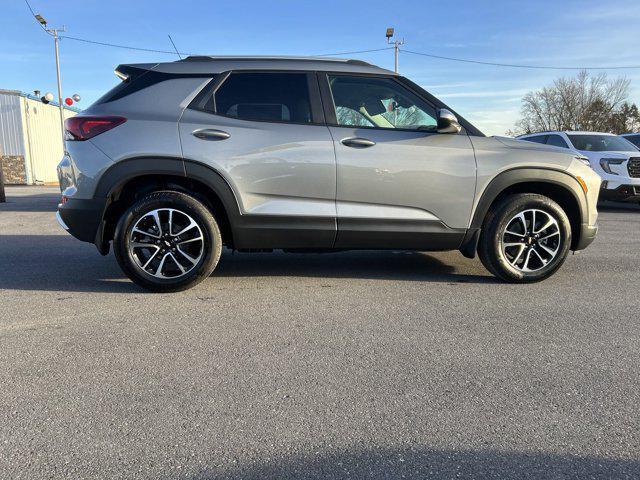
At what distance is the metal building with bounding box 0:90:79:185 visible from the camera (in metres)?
24.7

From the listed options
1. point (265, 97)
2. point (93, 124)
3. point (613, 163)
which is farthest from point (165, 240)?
point (613, 163)

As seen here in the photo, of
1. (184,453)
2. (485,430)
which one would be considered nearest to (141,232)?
(184,453)

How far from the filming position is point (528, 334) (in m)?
3.26

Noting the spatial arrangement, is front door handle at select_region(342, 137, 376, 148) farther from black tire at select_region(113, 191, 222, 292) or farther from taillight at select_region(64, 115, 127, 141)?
taillight at select_region(64, 115, 127, 141)

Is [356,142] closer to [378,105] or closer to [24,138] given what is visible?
[378,105]

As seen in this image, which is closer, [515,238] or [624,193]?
[515,238]

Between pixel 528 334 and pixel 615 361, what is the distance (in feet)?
1.76

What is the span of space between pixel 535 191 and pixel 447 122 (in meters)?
1.23

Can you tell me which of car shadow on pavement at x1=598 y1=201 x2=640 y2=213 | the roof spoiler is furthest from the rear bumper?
car shadow on pavement at x1=598 y1=201 x2=640 y2=213

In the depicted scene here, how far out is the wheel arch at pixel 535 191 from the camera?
425 centimetres

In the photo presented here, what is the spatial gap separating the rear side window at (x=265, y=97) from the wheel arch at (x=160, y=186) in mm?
576

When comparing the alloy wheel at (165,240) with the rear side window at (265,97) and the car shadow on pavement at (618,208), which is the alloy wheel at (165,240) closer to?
the rear side window at (265,97)

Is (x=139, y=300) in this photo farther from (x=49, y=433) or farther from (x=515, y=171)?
(x=515, y=171)

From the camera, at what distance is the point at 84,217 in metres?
4.01
